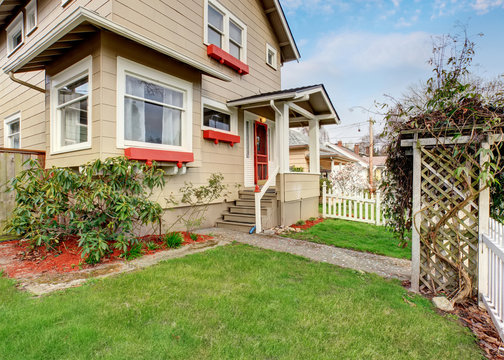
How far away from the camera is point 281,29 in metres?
10.5

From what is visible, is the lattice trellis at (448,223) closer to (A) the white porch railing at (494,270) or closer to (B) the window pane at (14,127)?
(A) the white porch railing at (494,270)

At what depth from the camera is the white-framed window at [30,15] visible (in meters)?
7.83

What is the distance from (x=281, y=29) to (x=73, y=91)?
8151 millimetres

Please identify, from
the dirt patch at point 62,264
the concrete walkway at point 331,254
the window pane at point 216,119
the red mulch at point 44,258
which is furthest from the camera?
the window pane at point 216,119

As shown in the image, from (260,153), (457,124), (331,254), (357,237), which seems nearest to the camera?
(457,124)

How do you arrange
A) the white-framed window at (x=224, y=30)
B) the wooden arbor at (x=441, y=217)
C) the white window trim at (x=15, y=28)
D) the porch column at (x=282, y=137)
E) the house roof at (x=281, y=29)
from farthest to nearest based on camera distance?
the house roof at (x=281, y=29) < the white window trim at (x=15, y=28) < the white-framed window at (x=224, y=30) < the porch column at (x=282, y=137) < the wooden arbor at (x=441, y=217)

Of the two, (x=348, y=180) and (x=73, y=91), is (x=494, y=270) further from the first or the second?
(x=348, y=180)

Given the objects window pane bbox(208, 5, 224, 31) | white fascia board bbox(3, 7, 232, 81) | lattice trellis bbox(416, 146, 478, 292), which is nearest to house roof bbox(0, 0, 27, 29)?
white fascia board bbox(3, 7, 232, 81)

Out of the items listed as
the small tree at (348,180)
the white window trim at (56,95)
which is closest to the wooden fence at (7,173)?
the white window trim at (56,95)

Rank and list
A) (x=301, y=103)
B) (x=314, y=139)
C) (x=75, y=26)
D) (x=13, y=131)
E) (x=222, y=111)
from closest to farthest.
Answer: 1. (x=75, y=26)
2. (x=222, y=111)
3. (x=301, y=103)
4. (x=314, y=139)
5. (x=13, y=131)

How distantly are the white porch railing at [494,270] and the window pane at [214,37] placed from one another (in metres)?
7.60

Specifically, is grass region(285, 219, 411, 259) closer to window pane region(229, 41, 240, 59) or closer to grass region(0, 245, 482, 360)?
grass region(0, 245, 482, 360)

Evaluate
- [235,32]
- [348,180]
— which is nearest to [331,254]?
[235,32]

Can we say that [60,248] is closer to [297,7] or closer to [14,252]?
[14,252]
